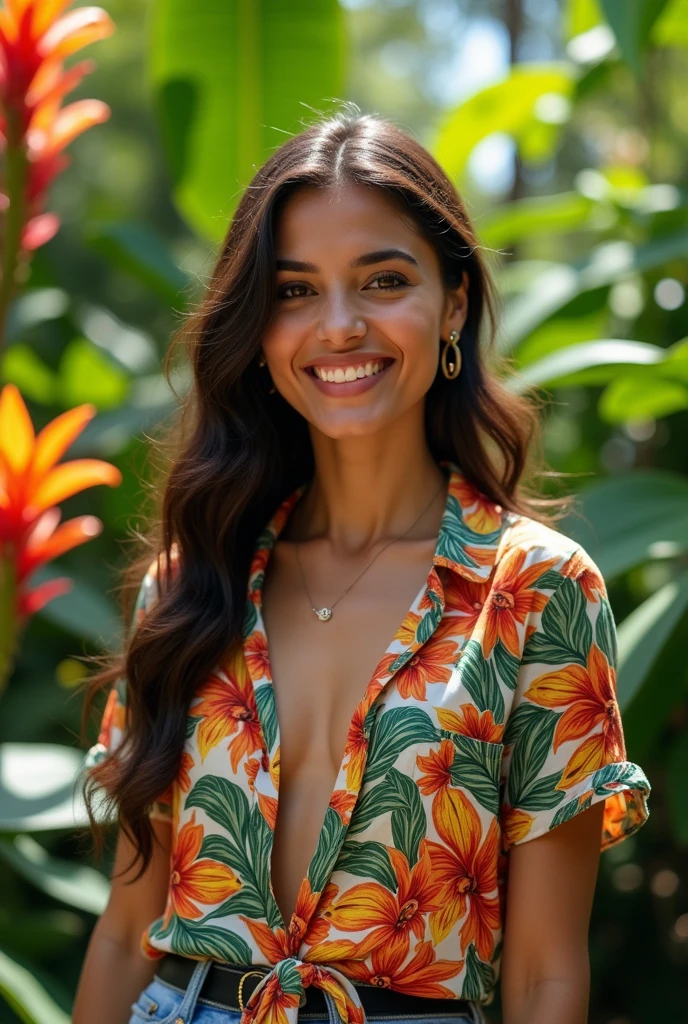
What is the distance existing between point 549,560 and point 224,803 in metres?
0.53

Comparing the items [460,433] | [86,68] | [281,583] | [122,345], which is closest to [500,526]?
[460,433]

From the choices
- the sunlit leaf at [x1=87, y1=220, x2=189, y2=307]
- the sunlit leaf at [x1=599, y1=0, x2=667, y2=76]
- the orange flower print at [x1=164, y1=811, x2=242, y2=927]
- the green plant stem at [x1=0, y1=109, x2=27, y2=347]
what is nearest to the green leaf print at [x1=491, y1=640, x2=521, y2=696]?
the orange flower print at [x1=164, y1=811, x2=242, y2=927]

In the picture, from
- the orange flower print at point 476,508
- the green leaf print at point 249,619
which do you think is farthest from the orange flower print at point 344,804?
the orange flower print at point 476,508

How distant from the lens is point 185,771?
175 centimetres

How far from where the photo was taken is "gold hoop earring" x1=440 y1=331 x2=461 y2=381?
189 centimetres

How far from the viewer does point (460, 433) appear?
1.93 m

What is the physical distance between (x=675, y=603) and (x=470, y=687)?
2.47 ft

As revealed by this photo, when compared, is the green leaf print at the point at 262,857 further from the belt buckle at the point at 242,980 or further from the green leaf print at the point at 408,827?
the green leaf print at the point at 408,827

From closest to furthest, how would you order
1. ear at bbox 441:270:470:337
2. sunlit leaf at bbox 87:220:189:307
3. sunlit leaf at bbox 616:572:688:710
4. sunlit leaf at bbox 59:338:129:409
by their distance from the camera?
1. ear at bbox 441:270:470:337
2. sunlit leaf at bbox 616:572:688:710
3. sunlit leaf at bbox 87:220:189:307
4. sunlit leaf at bbox 59:338:129:409

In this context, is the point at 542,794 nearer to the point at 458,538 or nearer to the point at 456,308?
the point at 458,538

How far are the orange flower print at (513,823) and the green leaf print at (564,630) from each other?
19cm

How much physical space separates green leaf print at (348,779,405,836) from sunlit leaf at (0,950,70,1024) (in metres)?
0.77

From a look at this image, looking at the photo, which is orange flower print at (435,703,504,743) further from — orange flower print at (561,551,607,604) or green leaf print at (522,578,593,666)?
orange flower print at (561,551,607,604)

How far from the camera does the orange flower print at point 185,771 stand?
174cm
